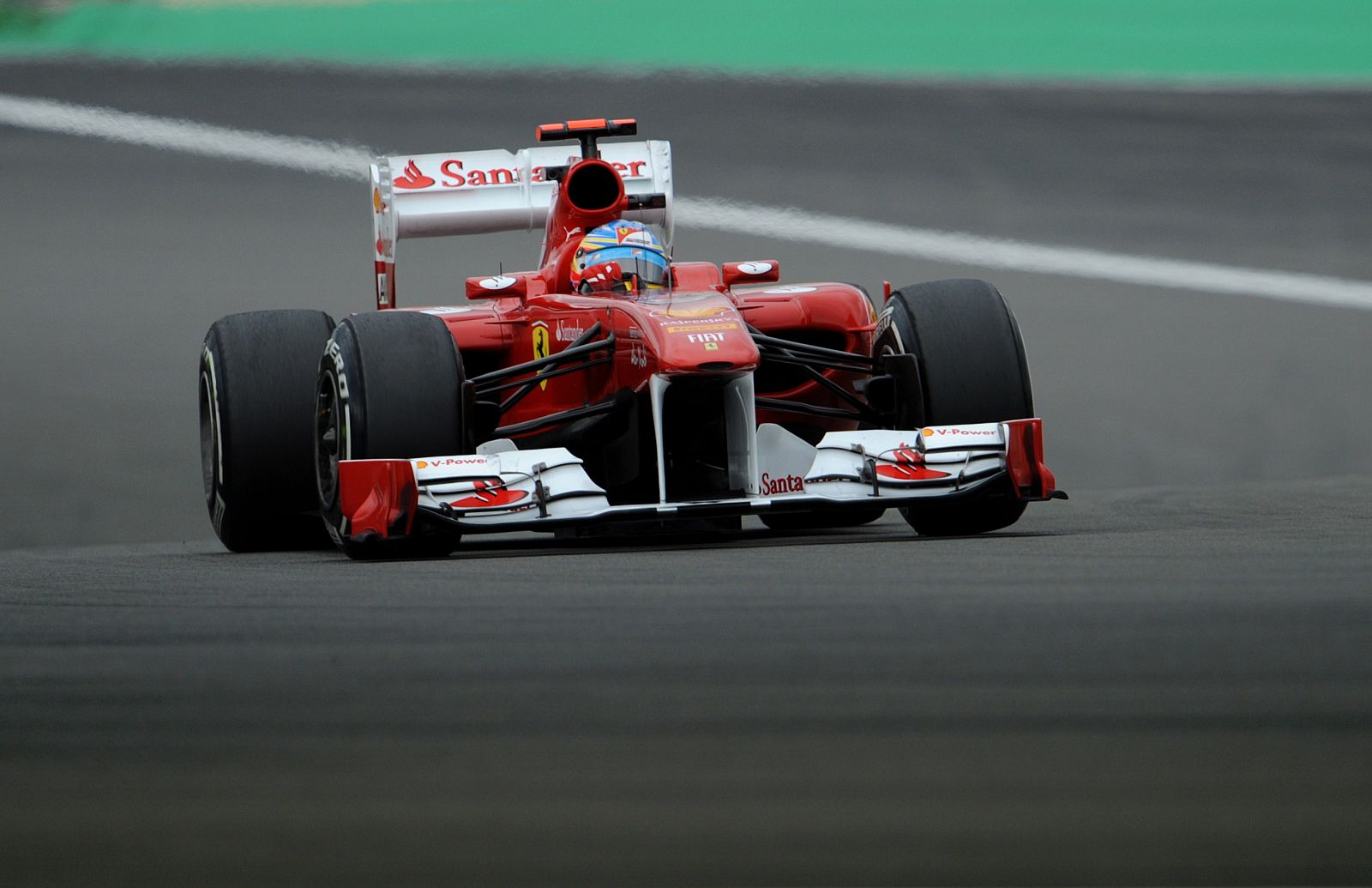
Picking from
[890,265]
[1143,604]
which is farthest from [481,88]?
[1143,604]

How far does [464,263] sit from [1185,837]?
16.1m

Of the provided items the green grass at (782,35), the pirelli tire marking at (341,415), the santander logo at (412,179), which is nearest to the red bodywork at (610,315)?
the pirelli tire marking at (341,415)

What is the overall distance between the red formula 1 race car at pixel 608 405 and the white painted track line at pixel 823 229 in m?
7.71

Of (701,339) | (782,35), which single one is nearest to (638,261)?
(701,339)

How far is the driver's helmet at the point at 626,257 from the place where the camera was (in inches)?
397

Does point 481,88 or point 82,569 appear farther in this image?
point 481,88

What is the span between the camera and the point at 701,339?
8.59m

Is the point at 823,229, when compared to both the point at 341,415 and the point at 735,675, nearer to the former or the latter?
the point at 341,415

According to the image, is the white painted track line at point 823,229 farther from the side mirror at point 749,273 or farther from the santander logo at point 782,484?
the santander logo at point 782,484

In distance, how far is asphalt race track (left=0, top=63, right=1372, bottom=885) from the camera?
11.2 feet

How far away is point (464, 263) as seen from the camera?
62.6 ft

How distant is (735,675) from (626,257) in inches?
214

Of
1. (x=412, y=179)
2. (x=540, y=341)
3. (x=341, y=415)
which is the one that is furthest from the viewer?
(x=412, y=179)

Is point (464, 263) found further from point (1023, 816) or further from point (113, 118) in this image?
point (1023, 816)
